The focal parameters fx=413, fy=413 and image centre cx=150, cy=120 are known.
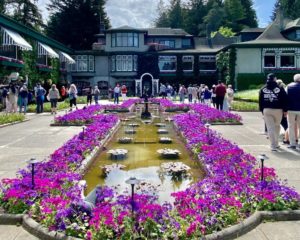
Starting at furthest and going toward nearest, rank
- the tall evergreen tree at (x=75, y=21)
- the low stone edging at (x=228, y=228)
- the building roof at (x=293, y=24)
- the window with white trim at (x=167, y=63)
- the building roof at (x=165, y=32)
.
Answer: the tall evergreen tree at (x=75, y=21) → the building roof at (x=165, y=32) → the window with white trim at (x=167, y=63) → the building roof at (x=293, y=24) → the low stone edging at (x=228, y=228)

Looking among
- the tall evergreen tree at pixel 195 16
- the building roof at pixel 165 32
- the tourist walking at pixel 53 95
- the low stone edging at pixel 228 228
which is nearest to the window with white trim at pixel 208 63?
the building roof at pixel 165 32

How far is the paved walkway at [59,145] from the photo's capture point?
197 inches

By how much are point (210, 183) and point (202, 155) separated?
244cm

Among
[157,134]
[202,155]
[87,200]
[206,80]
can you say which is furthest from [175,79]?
[87,200]

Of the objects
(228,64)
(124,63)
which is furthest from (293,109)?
(124,63)

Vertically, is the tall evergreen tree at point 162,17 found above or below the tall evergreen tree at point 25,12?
above

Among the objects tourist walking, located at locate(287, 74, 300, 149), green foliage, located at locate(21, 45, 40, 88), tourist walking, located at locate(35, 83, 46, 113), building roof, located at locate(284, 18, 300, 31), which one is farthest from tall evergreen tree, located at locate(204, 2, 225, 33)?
tourist walking, located at locate(287, 74, 300, 149)

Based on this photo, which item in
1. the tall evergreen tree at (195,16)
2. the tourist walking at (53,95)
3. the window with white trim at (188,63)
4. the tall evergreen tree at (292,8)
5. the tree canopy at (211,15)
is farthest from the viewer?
the tall evergreen tree at (195,16)

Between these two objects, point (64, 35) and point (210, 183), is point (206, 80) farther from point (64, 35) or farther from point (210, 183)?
point (210, 183)

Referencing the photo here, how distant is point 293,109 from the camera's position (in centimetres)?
1080

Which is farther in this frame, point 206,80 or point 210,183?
point 206,80

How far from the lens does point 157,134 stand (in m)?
14.2

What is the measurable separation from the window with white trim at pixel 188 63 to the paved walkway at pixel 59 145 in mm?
38523

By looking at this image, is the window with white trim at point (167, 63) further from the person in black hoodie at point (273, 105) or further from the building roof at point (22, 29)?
the person in black hoodie at point (273, 105)
